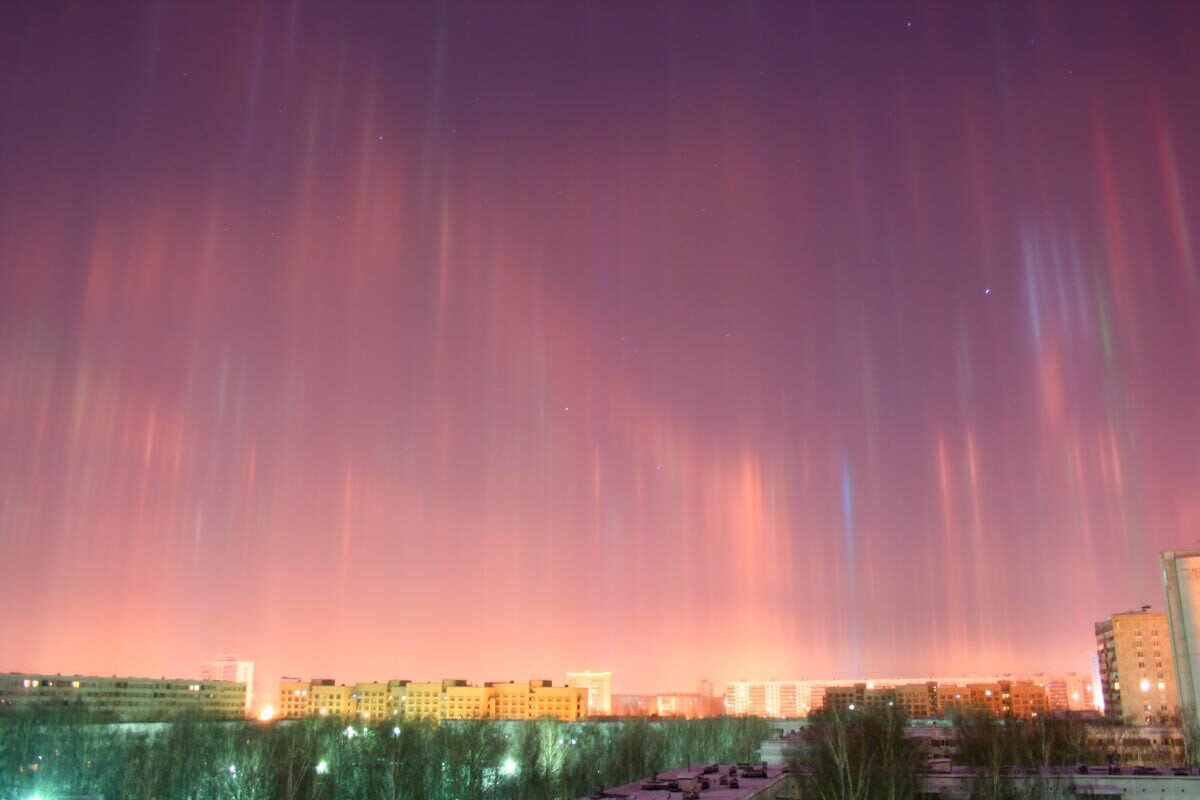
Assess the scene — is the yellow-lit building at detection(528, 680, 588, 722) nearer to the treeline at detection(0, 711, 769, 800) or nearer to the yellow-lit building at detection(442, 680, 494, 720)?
the yellow-lit building at detection(442, 680, 494, 720)

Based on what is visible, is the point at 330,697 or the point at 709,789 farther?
the point at 330,697

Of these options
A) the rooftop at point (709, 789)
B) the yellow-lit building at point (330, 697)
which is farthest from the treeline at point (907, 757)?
the yellow-lit building at point (330, 697)

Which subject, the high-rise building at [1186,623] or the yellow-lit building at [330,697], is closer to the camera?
the high-rise building at [1186,623]

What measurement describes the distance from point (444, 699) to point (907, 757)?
109320 mm

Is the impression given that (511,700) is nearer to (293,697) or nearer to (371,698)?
(371,698)

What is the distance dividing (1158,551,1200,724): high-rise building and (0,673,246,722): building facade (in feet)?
297

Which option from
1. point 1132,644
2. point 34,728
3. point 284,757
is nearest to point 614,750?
point 284,757

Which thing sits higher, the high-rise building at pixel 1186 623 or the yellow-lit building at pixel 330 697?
the high-rise building at pixel 1186 623

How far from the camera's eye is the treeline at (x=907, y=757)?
104 ft

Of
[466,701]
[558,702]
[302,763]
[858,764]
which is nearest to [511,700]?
[466,701]

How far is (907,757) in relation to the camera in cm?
3969

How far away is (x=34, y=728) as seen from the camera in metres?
52.1

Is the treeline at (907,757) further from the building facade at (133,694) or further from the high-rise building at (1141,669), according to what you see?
the building facade at (133,694)

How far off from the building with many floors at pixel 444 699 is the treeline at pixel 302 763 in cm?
7739
